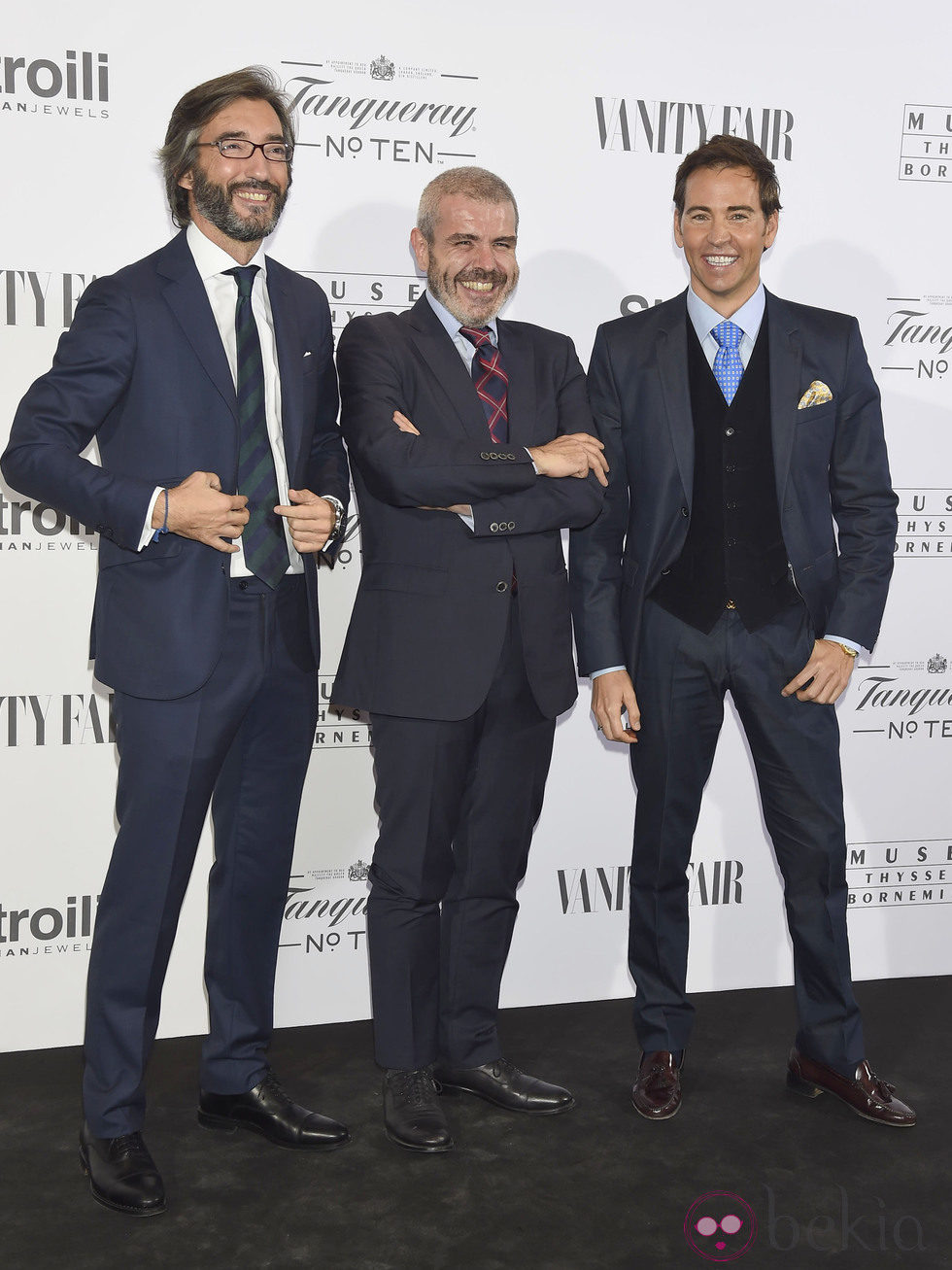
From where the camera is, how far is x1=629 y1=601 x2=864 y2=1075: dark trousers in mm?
2830

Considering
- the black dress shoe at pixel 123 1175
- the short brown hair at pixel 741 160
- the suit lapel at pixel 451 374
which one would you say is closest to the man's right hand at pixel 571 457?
the suit lapel at pixel 451 374

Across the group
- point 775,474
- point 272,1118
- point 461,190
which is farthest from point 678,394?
point 272,1118

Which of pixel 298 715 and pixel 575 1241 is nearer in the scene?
pixel 575 1241

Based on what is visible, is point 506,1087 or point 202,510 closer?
point 202,510

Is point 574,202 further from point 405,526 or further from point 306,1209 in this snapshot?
point 306,1209

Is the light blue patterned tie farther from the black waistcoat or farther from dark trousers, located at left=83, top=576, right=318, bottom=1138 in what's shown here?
dark trousers, located at left=83, top=576, right=318, bottom=1138

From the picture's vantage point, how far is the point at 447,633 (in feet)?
8.83

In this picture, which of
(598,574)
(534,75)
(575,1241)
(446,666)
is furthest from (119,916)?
(534,75)

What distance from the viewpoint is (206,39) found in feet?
10.2

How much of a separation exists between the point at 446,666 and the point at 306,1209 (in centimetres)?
112

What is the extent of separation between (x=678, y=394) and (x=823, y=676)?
0.70 metres

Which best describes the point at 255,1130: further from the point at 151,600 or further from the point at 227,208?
the point at 227,208
